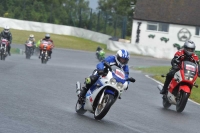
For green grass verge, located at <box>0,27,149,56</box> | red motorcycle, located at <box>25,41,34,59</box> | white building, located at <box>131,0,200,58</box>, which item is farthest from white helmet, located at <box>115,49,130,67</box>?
white building, located at <box>131,0,200,58</box>

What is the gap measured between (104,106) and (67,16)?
57.2 meters

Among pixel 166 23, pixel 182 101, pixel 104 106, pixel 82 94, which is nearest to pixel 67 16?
pixel 166 23

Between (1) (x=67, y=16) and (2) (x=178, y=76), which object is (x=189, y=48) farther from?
(1) (x=67, y=16)

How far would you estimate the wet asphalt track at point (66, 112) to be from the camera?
402 inches

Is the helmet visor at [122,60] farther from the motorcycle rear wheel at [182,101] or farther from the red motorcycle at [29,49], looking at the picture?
the red motorcycle at [29,49]

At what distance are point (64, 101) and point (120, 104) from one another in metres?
1.58

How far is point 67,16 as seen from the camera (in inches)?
2689

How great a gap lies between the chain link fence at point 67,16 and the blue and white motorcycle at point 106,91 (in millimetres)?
53467

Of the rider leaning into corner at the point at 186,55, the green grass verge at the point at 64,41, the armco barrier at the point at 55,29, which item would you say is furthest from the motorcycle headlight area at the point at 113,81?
the armco barrier at the point at 55,29

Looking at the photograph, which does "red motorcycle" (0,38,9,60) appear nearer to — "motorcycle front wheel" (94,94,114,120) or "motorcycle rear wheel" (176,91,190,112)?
"motorcycle rear wheel" (176,91,190,112)

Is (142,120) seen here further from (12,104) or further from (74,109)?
(12,104)

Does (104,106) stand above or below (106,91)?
below

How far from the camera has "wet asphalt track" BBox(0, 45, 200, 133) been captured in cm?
1022

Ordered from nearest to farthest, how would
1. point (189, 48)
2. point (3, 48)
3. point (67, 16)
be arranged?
point (189, 48) < point (3, 48) < point (67, 16)
